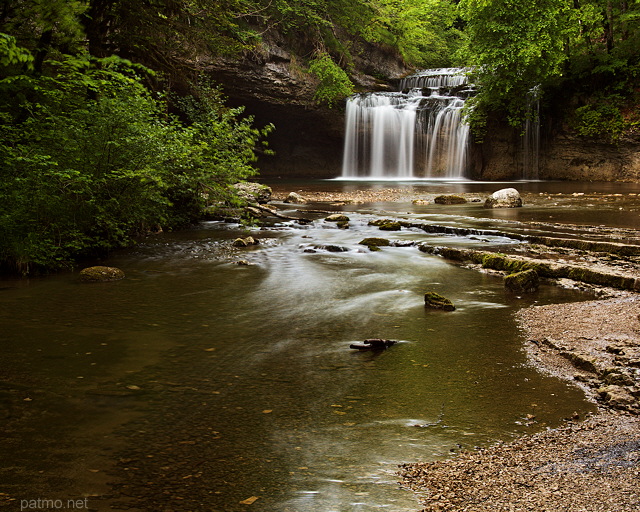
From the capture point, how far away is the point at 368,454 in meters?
2.93

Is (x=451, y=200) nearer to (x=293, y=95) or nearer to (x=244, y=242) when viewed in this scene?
(x=244, y=242)

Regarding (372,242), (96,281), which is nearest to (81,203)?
(96,281)

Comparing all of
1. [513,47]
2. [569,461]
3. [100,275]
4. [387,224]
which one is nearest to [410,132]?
[513,47]

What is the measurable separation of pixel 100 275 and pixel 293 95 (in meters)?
25.6

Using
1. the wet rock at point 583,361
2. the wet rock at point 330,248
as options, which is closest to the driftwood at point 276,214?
the wet rock at point 330,248

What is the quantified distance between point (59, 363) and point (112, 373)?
0.58 metres

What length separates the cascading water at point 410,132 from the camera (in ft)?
102

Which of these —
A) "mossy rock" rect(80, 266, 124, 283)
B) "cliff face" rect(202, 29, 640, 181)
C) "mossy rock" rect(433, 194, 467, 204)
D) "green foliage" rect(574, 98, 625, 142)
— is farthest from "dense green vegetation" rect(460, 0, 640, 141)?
"mossy rock" rect(80, 266, 124, 283)

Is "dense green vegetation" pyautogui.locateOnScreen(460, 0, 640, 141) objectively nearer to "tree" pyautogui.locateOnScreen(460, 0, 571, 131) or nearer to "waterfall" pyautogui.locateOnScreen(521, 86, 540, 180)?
"tree" pyautogui.locateOnScreen(460, 0, 571, 131)

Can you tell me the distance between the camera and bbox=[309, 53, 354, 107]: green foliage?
30.4 metres

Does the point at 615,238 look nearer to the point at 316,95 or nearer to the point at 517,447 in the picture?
the point at 517,447

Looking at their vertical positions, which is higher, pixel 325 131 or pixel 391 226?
pixel 325 131

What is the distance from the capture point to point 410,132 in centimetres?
3164

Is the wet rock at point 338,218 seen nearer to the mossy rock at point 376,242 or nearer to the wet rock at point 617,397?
the mossy rock at point 376,242
